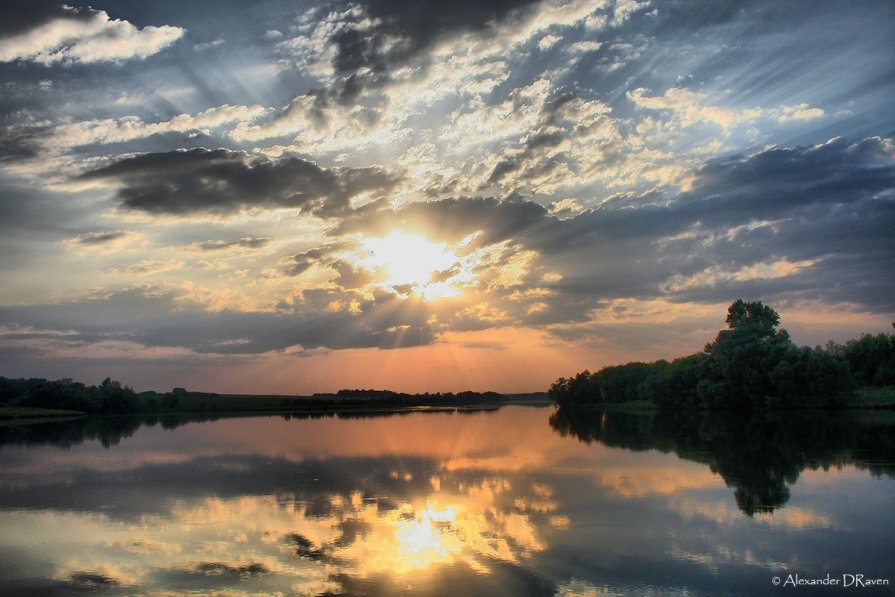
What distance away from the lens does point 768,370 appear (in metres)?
87.2

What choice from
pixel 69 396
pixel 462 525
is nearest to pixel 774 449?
pixel 462 525

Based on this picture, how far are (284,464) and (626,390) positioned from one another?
151m

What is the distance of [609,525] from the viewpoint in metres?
18.1

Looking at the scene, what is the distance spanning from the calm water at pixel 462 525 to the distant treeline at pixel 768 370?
51284 millimetres

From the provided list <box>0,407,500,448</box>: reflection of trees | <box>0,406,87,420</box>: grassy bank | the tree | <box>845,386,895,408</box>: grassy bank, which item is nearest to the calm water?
<box>0,407,500,448</box>: reflection of trees

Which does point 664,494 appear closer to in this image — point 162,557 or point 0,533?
point 162,557

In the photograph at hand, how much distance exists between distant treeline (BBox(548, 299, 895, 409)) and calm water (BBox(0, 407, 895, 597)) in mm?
51284

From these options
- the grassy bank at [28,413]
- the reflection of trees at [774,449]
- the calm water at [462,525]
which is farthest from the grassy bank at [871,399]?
the grassy bank at [28,413]

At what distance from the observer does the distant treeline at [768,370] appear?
3243 inches

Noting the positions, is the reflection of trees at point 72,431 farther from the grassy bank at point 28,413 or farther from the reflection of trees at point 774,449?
the reflection of trees at point 774,449

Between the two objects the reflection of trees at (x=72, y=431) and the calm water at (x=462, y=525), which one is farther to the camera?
the reflection of trees at (x=72, y=431)

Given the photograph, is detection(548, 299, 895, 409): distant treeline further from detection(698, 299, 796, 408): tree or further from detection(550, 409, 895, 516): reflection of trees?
detection(550, 409, 895, 516): reflection of trees

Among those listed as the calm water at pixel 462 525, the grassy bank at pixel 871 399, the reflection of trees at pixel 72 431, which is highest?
the grassy bank at pixel 871 399

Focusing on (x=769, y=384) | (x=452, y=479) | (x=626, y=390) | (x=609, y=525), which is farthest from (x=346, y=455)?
(x=626, y=390)
